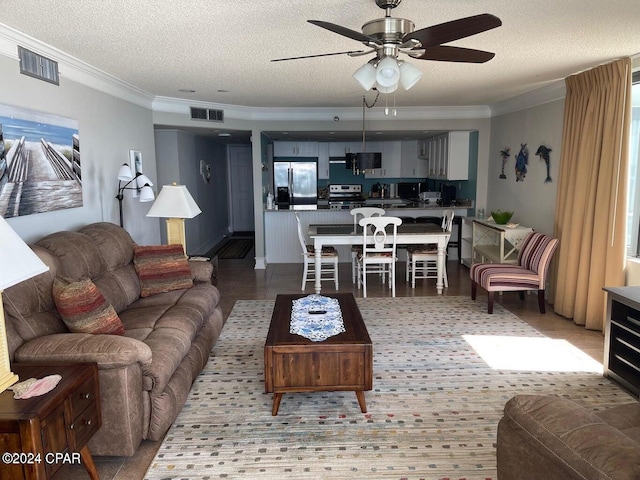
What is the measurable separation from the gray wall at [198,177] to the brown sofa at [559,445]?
5974 millimetres

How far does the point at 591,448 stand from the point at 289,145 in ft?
28.5

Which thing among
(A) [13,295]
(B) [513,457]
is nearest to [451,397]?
(B) [513,457]

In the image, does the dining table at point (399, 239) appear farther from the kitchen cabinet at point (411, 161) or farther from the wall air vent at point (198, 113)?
the kitchen cabinet at point (411, 161)

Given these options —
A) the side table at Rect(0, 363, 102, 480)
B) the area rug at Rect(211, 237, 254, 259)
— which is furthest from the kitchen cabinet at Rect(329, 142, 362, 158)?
the side table at Rect(0, 363, 102, 480)

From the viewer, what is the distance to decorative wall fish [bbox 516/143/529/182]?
5.77m

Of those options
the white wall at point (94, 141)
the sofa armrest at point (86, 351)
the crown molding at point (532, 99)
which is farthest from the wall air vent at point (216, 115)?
the sofa armrest at point (86, 351)

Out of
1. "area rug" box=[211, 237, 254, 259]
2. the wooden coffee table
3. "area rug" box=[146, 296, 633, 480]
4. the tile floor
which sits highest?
the wooden coffee table

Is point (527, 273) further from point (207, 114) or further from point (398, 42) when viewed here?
point (207, 114)

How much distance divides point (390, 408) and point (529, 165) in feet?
13.2

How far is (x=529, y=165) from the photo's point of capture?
224 inches

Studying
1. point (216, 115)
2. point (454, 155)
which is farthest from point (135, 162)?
point (454, 155)

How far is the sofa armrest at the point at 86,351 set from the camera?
2.29 meters

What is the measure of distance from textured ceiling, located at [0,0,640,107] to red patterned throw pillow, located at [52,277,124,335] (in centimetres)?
159

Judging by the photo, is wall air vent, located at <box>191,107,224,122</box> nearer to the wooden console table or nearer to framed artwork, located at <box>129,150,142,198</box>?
framed artwork, located at <box>129,150,142,198</box>
